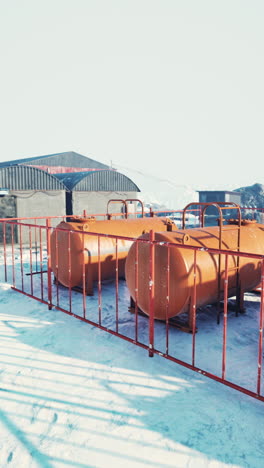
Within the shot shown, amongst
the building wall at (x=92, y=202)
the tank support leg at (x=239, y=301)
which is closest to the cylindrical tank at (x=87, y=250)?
the tank support leg at (x=239, y=301)

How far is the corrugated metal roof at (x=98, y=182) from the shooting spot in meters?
20.3

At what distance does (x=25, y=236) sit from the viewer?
1758 cm

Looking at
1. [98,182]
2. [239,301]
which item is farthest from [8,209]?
[239,301]

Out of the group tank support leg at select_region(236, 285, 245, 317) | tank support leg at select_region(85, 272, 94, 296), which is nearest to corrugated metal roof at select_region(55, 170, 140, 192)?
tank support leg at select_region(85, 272, 94, 296)

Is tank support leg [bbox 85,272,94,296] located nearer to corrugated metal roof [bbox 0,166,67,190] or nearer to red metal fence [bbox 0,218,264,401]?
red metal fence [bbox 0,218,264,401]

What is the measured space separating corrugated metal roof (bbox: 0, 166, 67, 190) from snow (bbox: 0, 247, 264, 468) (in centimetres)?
1189

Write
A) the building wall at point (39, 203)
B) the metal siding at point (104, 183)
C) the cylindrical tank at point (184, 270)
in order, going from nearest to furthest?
the cylindrical tank at point (184, 270)
the building wall at point (39, 203)
the metal siding at point (104, 183)

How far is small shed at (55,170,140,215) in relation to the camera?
2011 cm

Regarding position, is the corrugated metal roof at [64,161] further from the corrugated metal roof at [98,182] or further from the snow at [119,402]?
the snow at [119,402]

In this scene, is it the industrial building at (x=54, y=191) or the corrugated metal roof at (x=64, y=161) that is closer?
the industrial building at (x=54, y=191)

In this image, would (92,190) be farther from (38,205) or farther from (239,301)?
(239,301)

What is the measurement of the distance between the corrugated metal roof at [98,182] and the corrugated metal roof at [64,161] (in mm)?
12746

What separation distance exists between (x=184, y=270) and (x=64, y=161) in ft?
105

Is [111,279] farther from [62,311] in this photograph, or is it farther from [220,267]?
[220,267]
